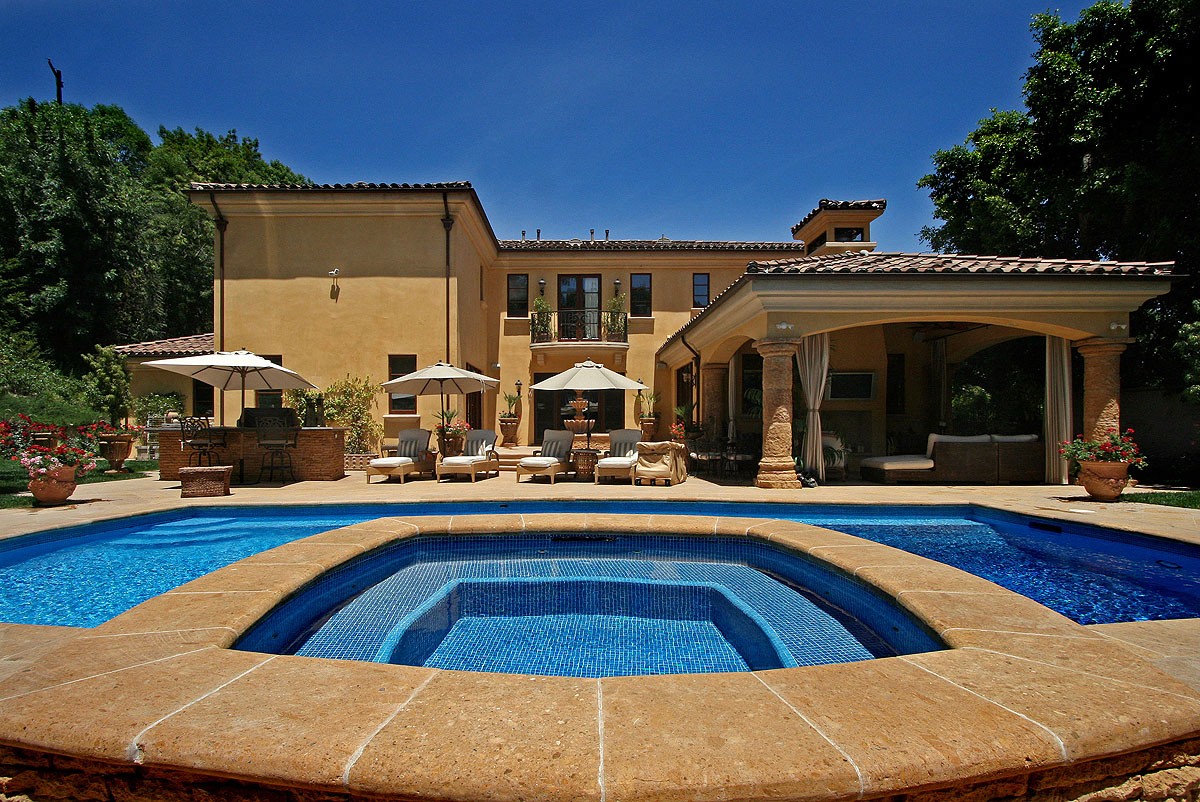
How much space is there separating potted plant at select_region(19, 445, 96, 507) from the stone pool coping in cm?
778

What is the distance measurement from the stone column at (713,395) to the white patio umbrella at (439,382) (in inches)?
216

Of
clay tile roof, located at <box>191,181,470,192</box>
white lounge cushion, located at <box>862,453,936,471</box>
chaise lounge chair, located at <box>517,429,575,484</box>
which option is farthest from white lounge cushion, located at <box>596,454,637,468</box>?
clay tile roof, located at <box>191,181,470,192</box>

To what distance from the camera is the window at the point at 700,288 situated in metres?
20.6

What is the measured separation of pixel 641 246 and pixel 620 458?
10.2 m

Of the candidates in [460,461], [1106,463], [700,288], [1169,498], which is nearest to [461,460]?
[460,461]

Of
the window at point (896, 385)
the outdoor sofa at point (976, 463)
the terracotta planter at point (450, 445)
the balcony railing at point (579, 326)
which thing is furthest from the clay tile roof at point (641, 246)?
the outdoor sofa at point (976, 463)

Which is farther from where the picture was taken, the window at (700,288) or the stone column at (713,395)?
the window at (700,288)

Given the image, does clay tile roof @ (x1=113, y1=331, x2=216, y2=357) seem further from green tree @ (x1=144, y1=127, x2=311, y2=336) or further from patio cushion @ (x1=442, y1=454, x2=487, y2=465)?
patio cushion @ (x1=442, y1=454, x2=487, y2=465)

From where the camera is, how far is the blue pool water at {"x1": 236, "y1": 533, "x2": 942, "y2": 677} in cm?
388

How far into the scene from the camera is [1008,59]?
51.0 ft

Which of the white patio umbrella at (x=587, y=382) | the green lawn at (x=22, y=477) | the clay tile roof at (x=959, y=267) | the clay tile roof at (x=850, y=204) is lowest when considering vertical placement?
the green lawn at (x=22, y=477)

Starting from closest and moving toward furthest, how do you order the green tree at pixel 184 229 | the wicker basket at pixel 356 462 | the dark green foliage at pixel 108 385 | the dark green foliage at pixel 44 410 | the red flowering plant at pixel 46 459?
the red flowering plant at pixel 46 459 → the dark green foliage at pixel 44 410 → the wicker basket at pixel 356 462 → the dark green foliage at pixel 108 385 → the green tree at pixel 184 229

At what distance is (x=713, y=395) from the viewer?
1552cm

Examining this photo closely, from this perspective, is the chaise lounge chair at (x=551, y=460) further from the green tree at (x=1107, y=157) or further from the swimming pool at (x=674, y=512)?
the green tree at (x=1107, y=157)
